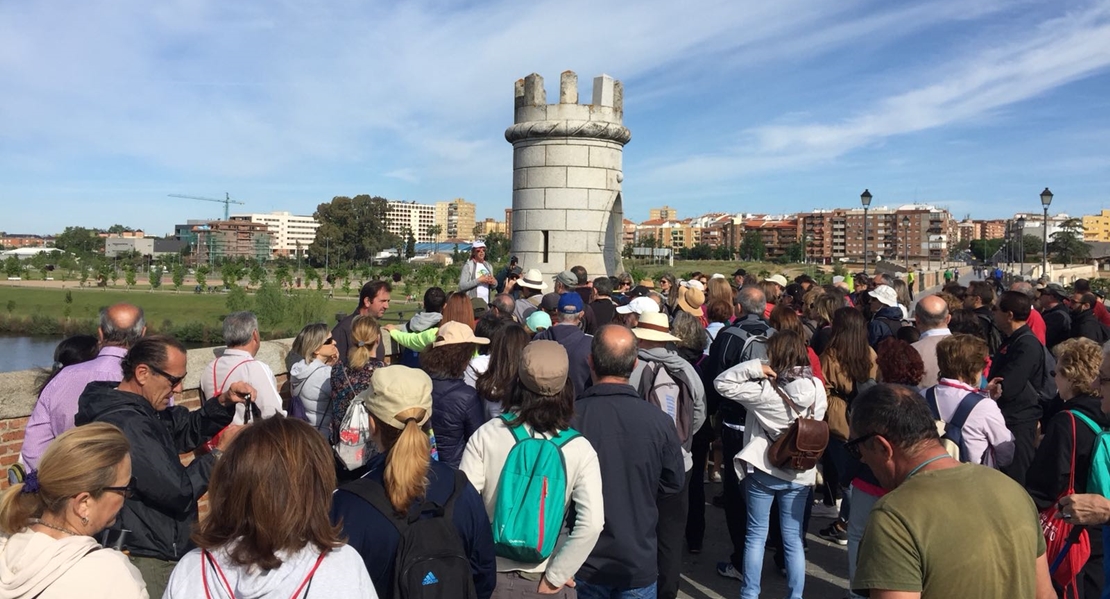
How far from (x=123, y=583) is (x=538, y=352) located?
169cm

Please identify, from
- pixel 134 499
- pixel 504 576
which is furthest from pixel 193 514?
pixel 504 576

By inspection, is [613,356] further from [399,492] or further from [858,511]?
[858,511]

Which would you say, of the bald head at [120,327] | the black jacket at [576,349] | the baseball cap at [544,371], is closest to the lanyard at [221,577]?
the baseball cap at [544,371]

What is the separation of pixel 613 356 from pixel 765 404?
140 centimetres

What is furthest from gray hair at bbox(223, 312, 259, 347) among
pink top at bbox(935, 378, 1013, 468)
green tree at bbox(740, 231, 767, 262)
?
green tree at bbox(740, 231, 767, 262)

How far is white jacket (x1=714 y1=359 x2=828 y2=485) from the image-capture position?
4.56 m

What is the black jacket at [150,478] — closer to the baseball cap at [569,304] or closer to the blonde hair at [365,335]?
the blonde hair at [365,335]

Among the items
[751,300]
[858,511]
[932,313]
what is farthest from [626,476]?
[932,313]

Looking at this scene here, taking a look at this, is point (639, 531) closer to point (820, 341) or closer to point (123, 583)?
point (123, 583)

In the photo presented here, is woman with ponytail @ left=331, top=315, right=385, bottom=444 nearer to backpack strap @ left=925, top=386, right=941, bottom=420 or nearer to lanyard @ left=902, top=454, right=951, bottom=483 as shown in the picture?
lanyard @ left=902, top=454, right=951, bottom=483

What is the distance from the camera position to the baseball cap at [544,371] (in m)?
3.15

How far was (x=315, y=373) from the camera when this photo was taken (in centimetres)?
497

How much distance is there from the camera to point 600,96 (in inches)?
452

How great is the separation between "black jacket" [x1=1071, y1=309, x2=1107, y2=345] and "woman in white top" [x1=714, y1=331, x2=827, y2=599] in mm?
5394
